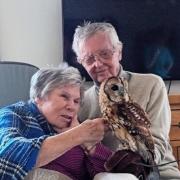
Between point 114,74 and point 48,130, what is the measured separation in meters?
0.38

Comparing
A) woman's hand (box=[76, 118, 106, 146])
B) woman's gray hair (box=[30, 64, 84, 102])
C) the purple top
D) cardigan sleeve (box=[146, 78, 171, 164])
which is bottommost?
the purple top

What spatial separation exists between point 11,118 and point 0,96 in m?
0.36

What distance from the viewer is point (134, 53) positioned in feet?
8.44

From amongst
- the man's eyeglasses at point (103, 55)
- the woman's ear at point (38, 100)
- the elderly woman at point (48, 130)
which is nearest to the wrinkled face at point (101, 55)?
the man's eyeglasses at point (103, 55)

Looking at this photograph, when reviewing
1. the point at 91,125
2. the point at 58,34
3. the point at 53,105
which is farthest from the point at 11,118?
the point at 58,34

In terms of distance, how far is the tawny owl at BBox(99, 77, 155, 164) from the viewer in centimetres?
122

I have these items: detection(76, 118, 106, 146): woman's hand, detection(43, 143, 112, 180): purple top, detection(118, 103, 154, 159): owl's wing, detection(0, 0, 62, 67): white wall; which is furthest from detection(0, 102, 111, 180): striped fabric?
detection(0, 0, 62, 67): white wall

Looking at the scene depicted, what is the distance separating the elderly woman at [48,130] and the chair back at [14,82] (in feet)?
0.79

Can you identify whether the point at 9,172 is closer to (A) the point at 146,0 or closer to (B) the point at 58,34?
(B) the point at 58,34

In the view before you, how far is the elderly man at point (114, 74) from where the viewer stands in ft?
5.16

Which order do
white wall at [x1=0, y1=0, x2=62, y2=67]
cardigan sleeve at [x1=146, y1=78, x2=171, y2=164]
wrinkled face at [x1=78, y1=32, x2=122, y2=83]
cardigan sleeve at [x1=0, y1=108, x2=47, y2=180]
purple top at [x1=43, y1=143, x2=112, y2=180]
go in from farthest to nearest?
white wall at [x1=0, y1=0, x2=62, y2=67] → wrinkled face at [x1=78, y1=32, x2=122, y2=83] → cardigan sleeve at [x1=146, y1=78, x2=171, y2=164] → purple top at [x1=43, y1=143, x2=112, y2=180] → cardigan sleeve at [x1=0, y1=108, x2=47, y2=180]

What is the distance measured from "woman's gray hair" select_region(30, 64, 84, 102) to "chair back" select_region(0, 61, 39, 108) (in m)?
0.24

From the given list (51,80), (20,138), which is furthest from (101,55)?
(20,138)

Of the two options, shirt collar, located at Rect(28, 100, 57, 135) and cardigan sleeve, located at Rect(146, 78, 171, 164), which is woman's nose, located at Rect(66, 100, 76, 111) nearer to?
shirt collar, located at Rect(28, 100, 57, 135)
